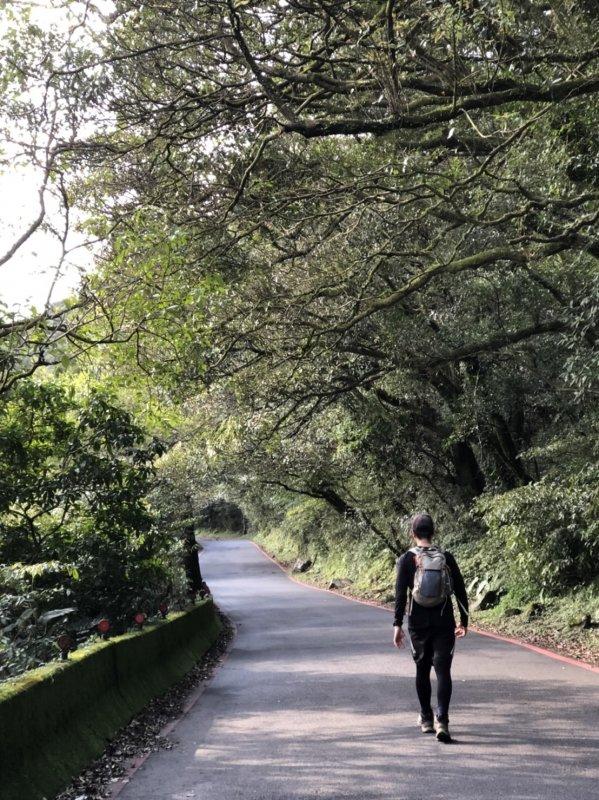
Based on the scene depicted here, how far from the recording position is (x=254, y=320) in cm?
1302

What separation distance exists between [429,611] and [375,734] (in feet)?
3.94

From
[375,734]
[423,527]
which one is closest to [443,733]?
[375,734]

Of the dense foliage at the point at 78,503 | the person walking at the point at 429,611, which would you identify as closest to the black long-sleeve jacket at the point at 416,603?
the person walking at the point at 429,611

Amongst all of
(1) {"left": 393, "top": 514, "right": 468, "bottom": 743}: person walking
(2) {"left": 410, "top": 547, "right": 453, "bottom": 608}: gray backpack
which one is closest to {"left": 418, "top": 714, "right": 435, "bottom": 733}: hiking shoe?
(1) {"left": 393, "top": 514, "right": 468, "bottom": 743}: person walking

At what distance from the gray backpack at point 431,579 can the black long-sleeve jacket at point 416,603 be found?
0.05 m

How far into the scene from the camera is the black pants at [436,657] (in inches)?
269

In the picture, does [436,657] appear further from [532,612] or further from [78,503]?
[532,612]

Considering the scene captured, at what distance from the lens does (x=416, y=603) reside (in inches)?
275

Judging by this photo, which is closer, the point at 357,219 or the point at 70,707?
the point at 70,707

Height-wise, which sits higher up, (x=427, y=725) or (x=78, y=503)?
(x=78, y=503)

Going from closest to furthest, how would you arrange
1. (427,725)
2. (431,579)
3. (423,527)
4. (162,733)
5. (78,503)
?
(431,579), (423,527), (427,725), (162,733), (78,503)

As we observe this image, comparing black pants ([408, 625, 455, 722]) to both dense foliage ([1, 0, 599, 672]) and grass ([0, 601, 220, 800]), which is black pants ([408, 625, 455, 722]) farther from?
dense foliage ([1, 0, 599, 672])

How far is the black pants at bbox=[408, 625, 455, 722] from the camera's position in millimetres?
6836

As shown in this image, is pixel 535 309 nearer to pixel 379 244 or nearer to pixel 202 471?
pixel 379 244
